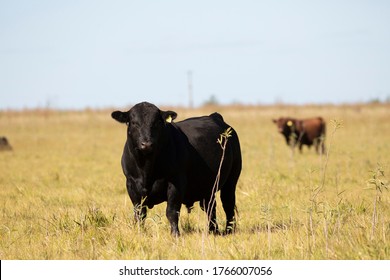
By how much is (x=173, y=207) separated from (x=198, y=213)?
771 mm

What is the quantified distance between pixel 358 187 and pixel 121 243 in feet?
21.4

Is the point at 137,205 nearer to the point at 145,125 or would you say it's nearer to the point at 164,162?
the point at 164,162

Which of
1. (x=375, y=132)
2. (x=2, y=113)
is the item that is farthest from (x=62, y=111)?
(x=375, y=132)

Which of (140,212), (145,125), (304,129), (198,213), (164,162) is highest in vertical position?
(145,125)

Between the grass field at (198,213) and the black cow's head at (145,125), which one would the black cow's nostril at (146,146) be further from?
the grass field at (198,213)

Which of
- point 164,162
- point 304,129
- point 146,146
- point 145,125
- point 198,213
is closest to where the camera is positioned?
point 146,146

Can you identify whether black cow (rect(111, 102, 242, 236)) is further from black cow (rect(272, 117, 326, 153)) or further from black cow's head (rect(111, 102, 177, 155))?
black cow (rect(272, 117, 326, 153))

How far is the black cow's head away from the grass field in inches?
33.6

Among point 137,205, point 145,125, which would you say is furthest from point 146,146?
point 137,205

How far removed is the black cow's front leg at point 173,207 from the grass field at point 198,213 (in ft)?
0.47

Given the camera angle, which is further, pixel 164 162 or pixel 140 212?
pixel 164 162

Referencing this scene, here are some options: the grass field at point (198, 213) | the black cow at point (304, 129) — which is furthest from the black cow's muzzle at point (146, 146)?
the black cow at point (304, 129)

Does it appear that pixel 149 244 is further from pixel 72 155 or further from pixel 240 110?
pixel 240 110

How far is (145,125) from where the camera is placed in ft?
24.6
